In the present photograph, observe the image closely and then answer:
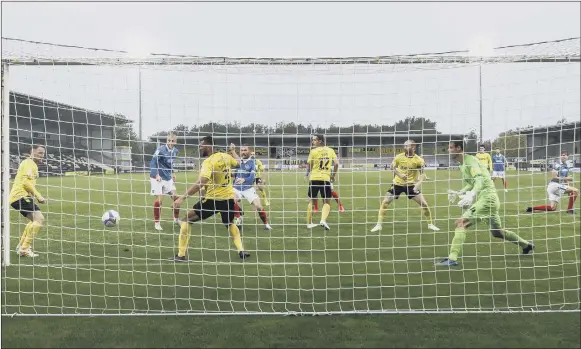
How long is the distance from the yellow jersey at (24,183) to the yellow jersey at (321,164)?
16.2ft

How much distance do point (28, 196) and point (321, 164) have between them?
5.29 meters

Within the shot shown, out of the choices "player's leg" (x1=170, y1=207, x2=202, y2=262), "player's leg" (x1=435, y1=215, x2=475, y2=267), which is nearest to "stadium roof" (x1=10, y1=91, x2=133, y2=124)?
"player's leg" (x1=170, y1=207, x2=202, y2=262)

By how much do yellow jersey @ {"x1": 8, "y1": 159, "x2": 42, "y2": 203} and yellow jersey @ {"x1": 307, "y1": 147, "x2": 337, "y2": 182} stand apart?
494cm

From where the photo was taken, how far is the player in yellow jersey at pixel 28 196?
7.93 metres

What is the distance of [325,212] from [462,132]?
4561 mm

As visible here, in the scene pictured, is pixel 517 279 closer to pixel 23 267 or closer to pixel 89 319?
pixel 89 319

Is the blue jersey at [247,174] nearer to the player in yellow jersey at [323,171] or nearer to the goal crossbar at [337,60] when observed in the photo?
the player in yellow jersey at [323,171]

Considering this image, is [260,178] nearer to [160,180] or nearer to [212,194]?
[160,180]

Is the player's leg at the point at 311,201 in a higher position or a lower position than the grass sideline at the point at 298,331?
higher

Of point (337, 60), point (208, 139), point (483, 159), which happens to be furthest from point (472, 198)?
point (208, 139)

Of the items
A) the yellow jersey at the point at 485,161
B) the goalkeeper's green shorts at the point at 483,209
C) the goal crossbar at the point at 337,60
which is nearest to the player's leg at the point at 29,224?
the goal crossbar at the point at 337,60

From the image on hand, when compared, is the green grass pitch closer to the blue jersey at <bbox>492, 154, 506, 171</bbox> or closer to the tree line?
the tree line

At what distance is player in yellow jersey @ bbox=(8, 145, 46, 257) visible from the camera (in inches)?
312

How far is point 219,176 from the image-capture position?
7.51 meters
